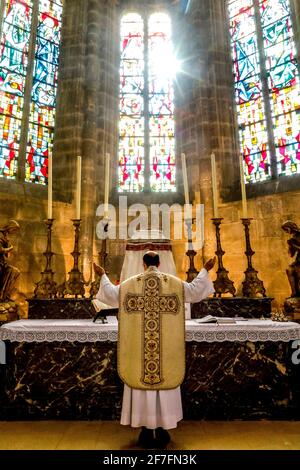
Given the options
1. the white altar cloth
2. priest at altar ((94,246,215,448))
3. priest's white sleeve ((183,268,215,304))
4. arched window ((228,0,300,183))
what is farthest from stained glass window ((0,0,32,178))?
priest's white sleeve ((183,268,215,304))

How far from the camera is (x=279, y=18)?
7062 mm

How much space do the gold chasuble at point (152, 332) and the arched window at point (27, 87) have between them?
515 centimetres

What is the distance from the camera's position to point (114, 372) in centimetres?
311

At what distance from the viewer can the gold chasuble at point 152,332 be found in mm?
2443

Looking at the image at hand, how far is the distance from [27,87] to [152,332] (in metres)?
6.82

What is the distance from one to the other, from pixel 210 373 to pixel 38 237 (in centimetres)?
451

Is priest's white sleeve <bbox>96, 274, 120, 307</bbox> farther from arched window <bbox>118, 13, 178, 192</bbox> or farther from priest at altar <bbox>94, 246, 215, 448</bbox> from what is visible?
arched window <bbox>118, 13, 178, 192</bbox>

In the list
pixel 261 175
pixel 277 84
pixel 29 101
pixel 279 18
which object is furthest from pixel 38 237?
pixel 279 18

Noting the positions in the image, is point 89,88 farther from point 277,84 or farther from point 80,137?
point 277,84

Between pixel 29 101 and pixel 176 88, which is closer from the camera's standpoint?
pixel 29 101

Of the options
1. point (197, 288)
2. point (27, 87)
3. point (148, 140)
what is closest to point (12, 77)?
point (27, 87)

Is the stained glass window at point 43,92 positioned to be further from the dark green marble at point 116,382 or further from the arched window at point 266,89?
the dark green marble at point 116,382

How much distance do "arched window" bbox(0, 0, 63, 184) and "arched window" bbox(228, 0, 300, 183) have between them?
4553mm

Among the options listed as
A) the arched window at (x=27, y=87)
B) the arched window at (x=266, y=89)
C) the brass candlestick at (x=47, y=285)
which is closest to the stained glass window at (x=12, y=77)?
the arched window at (x=27, y=87)
